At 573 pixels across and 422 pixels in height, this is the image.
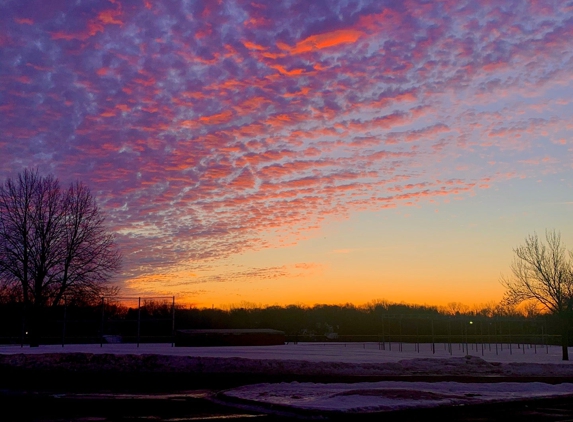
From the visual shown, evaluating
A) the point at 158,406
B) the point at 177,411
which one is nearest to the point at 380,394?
the point at 177,411

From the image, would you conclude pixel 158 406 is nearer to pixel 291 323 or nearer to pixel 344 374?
pixel 344 374

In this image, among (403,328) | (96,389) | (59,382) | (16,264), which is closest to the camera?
(96,389)

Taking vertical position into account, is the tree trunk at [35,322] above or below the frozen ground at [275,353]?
above

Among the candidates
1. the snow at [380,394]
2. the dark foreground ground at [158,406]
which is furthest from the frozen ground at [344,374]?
the dark foreground ground at [158,406]

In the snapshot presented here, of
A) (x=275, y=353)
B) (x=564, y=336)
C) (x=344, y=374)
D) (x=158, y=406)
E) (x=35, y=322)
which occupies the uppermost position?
(x=35, y=322)

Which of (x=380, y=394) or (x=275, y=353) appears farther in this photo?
(x=275, y=353)

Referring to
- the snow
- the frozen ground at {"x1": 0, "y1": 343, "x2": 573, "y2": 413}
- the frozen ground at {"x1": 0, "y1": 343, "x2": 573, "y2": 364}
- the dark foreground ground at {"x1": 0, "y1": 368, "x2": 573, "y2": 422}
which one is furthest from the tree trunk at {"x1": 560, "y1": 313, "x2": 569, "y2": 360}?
the dark foreground ground at {"x1": 0, "y1": 368, "x2": 573, "y2": 422}

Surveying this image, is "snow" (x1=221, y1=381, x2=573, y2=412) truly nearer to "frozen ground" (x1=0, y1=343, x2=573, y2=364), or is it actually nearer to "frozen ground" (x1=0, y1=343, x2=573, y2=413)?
"frozen ground" (x1=0, y1=343, x2=573, y2=413)

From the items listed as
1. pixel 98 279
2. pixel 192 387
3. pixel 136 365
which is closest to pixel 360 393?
pixel 192 387

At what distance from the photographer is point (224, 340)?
163ft

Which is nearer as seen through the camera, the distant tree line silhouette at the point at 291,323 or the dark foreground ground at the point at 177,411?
the dark foreground ground at the point at 177,411

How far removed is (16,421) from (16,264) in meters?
33.5

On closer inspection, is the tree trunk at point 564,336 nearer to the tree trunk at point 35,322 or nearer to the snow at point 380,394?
the snow at point 380,394

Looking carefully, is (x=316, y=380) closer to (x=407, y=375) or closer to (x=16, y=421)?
(x=407, y=375)
